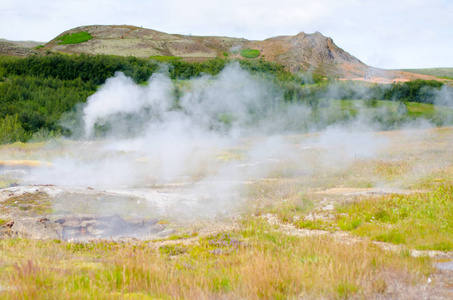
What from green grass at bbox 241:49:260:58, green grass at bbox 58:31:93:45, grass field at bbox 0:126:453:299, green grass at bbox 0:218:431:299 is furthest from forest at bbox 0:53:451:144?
green grass at bbox 58:31:93:45

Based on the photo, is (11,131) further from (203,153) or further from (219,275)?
(219,275)

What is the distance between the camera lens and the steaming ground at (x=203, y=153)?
13.0 meters

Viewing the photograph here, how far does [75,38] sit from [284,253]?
302 ft

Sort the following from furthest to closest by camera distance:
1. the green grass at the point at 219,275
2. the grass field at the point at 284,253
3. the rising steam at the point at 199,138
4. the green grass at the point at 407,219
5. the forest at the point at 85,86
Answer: the forest at the point at 85,86
the rising steam at the point at 199,138
the green grass at the point at 407,219
the grass field at the point at 284,253
the green grass at the point at 219,275

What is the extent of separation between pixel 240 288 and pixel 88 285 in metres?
1.89

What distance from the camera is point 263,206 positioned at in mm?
11742

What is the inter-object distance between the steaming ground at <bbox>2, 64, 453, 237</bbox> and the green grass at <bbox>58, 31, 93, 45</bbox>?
48642mm

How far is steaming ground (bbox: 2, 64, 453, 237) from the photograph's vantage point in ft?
42.5

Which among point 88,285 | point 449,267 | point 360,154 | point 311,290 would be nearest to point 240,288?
point 311,290

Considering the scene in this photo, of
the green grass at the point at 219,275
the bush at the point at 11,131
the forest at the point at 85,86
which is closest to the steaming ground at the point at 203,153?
the forest at the point at 85,86

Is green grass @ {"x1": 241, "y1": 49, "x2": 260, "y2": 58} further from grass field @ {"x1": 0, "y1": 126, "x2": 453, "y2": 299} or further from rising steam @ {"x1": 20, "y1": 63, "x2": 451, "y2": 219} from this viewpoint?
grass field @ {"x1": 0, "y1": 126, "x2": 453, "y2": 299}

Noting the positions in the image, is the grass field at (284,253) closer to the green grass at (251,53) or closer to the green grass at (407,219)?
the green grass at (407,219)

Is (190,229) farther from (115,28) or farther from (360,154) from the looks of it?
(115,28)

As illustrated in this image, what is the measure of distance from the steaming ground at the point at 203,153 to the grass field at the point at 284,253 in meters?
0.91
